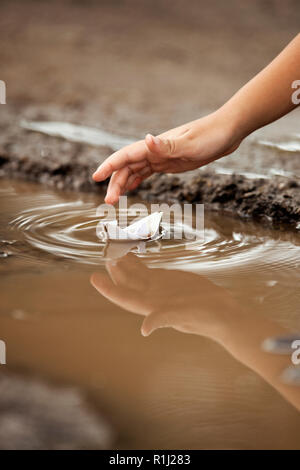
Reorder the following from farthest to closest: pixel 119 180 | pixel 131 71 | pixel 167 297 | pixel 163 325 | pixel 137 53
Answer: pixel 137 53 → pixel 131 71 → pixel 119 180 → pixel 167 297 → pixel 163 325

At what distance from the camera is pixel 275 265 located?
4.98 feet

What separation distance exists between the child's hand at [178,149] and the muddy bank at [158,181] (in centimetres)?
38

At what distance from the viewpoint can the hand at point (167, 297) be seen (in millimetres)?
1205

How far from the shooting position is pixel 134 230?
1.68 m

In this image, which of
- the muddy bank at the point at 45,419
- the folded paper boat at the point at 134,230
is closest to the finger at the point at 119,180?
the folded paper boat at the point at 134,230

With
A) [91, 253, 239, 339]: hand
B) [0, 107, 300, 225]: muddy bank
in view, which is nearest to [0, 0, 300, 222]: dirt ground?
[0, 107, 300, 225]: muddy bank

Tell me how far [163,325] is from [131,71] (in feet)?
9.76

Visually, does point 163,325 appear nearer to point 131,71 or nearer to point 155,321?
point 155,321

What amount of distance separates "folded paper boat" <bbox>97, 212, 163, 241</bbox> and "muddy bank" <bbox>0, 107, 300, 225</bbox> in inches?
15.6

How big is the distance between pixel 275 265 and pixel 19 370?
77 cm

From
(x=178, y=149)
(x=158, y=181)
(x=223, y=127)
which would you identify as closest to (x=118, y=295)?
(x=178, y=149)

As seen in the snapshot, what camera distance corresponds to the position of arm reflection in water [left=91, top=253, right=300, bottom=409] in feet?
3.52

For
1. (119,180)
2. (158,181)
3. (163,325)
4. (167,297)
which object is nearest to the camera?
(163,325)
